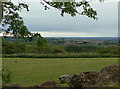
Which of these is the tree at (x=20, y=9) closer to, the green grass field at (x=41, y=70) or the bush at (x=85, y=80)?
the bush at (x=85, y=80)

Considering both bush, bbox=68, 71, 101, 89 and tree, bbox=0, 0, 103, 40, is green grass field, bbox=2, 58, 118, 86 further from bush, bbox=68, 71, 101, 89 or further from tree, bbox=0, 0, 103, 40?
tree, bbox=0, 0, 103, 40

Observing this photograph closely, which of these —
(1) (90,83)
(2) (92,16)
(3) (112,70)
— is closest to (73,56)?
(3) (112,70)

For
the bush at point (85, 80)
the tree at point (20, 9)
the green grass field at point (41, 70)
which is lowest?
the green grass field at point (41, 70)

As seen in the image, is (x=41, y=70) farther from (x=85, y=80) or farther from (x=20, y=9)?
(x=20, y=9)

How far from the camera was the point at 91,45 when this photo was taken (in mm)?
27125

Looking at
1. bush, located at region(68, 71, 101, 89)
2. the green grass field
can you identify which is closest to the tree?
bush, located at region(68, 71, 101, 89)

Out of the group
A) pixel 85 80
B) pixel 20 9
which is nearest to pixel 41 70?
pixel 85 80

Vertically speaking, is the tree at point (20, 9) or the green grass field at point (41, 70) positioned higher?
the tree at point (20, 9)

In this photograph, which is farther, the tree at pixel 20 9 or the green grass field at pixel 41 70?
the green grass field at pixel 41 70

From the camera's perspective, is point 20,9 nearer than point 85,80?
Yes

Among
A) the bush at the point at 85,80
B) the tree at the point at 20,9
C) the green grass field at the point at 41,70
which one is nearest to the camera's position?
the tree at the point at 20,9

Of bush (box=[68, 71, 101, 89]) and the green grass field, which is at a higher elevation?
bush (box=[68, 71, 101, 89])

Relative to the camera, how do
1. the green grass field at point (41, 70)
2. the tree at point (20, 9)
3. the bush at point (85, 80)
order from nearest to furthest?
the tree at point (20, 9) → the bush at point (85, 80) → the green grass field at point (41, 70)

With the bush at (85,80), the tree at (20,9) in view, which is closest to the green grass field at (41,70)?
the bush at (85,80)
